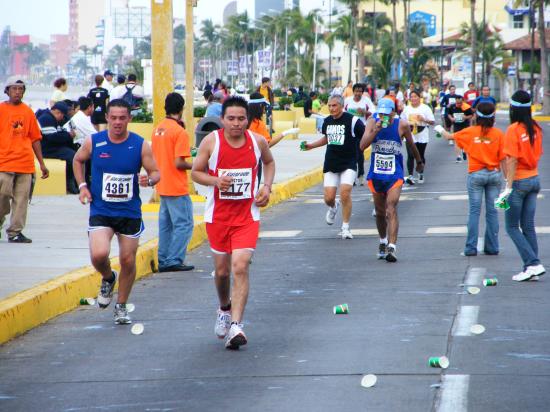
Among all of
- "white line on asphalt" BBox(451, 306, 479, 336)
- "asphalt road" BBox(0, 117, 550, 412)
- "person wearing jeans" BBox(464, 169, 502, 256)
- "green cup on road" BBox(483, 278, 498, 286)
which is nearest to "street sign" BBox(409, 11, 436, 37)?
"person wearing jeans" BBox(464, 169, 502, 256)

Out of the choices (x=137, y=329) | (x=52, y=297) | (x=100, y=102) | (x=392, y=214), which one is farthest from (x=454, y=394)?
(x=100, y=102)

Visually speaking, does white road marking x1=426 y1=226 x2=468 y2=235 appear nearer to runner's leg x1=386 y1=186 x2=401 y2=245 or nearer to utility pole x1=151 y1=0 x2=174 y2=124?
runner's leg x1=386 y1=186 x2=401 y2=245

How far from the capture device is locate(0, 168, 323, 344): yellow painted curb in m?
9.52

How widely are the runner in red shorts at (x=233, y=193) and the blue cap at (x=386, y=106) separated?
16.1ft

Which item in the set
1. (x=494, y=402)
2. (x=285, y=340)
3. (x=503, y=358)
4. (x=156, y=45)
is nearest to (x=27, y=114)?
(x=156, y=45)

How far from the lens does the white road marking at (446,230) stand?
1614 cm

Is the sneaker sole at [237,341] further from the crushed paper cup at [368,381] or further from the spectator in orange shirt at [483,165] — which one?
the spectator in orange shirt at [483,165]

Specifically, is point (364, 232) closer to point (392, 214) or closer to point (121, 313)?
point (392, 214)

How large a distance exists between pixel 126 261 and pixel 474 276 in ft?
12.9

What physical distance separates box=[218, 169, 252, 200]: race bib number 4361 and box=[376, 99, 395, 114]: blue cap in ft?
16.8

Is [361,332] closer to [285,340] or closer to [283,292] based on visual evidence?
[285,340]

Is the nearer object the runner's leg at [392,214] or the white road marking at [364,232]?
the runner's leg at [392,214]

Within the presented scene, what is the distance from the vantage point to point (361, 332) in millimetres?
9219

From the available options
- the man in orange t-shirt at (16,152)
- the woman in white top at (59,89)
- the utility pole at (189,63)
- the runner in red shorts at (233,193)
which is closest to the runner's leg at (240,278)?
the runner in red shorts at (233,193)
